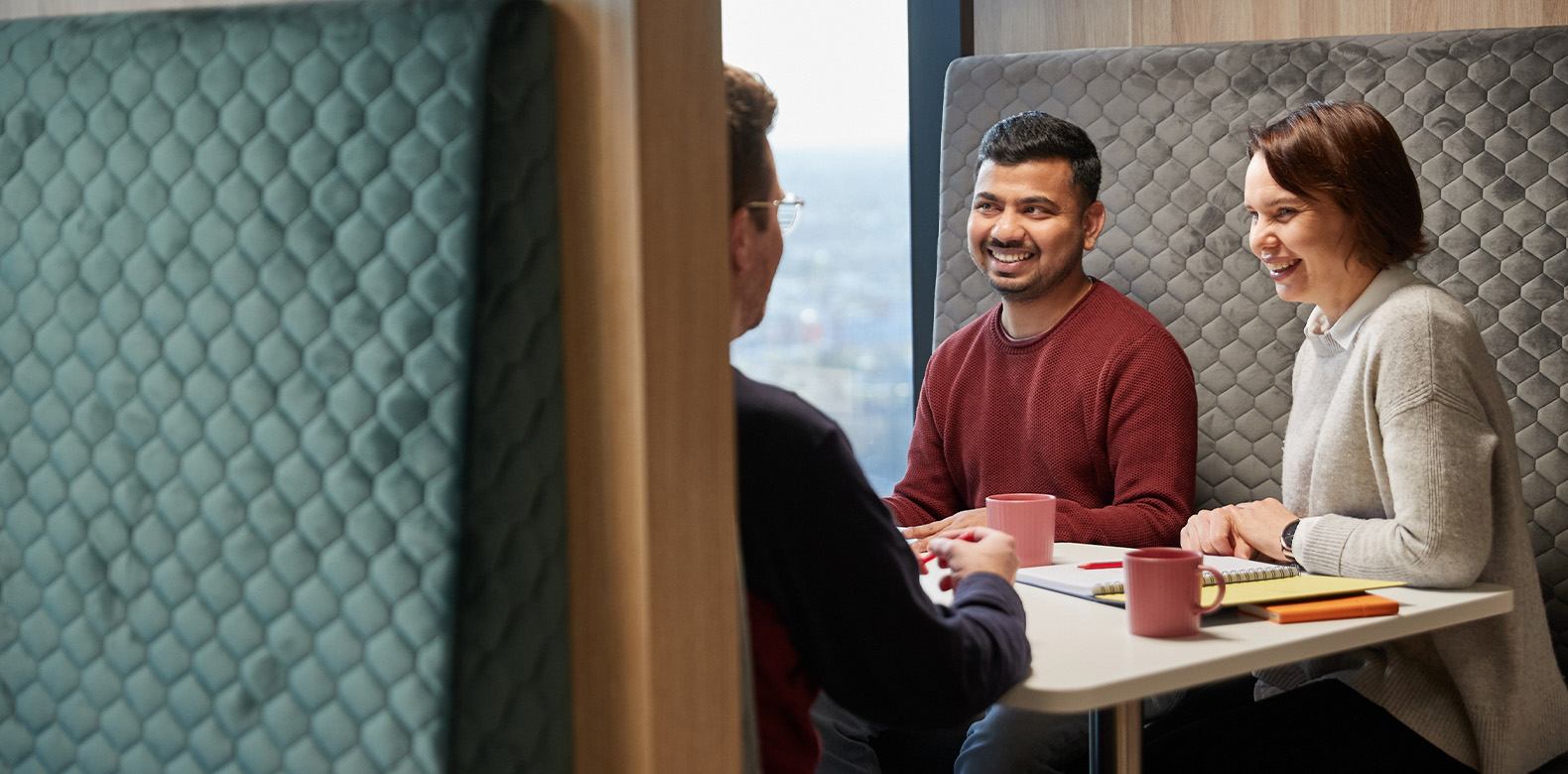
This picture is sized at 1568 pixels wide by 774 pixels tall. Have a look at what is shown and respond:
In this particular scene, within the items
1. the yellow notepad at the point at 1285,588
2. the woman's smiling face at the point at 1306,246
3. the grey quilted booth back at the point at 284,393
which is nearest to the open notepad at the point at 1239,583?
the yellow notepad at the point at 1285,588

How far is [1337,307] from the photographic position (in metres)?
1.58

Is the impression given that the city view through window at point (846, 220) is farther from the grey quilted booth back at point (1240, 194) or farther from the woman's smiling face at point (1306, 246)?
the woman's smiling face at point (1306, 246)

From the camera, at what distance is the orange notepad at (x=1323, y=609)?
1.19 m

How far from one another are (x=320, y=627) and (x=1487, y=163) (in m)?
2.00

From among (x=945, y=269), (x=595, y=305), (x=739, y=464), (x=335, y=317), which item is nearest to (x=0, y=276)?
(x=335, y=317)

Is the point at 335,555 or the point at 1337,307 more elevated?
the point at 1337,307

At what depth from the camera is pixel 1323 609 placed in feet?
3.92

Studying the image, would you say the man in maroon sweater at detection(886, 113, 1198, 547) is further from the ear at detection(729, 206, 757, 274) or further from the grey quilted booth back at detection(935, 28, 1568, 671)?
the ear at detection(729, 206, 757, 274)

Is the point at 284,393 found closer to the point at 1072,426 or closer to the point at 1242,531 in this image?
the point at 1242,531

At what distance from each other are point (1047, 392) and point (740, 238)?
1089 millimetres

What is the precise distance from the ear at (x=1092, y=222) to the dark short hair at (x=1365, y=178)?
62 centimetres

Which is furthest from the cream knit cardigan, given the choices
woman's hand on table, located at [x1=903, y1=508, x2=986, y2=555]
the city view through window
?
the city view through window

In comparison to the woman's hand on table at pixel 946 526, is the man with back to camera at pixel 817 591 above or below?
above

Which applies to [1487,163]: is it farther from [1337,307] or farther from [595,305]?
[595,305]
